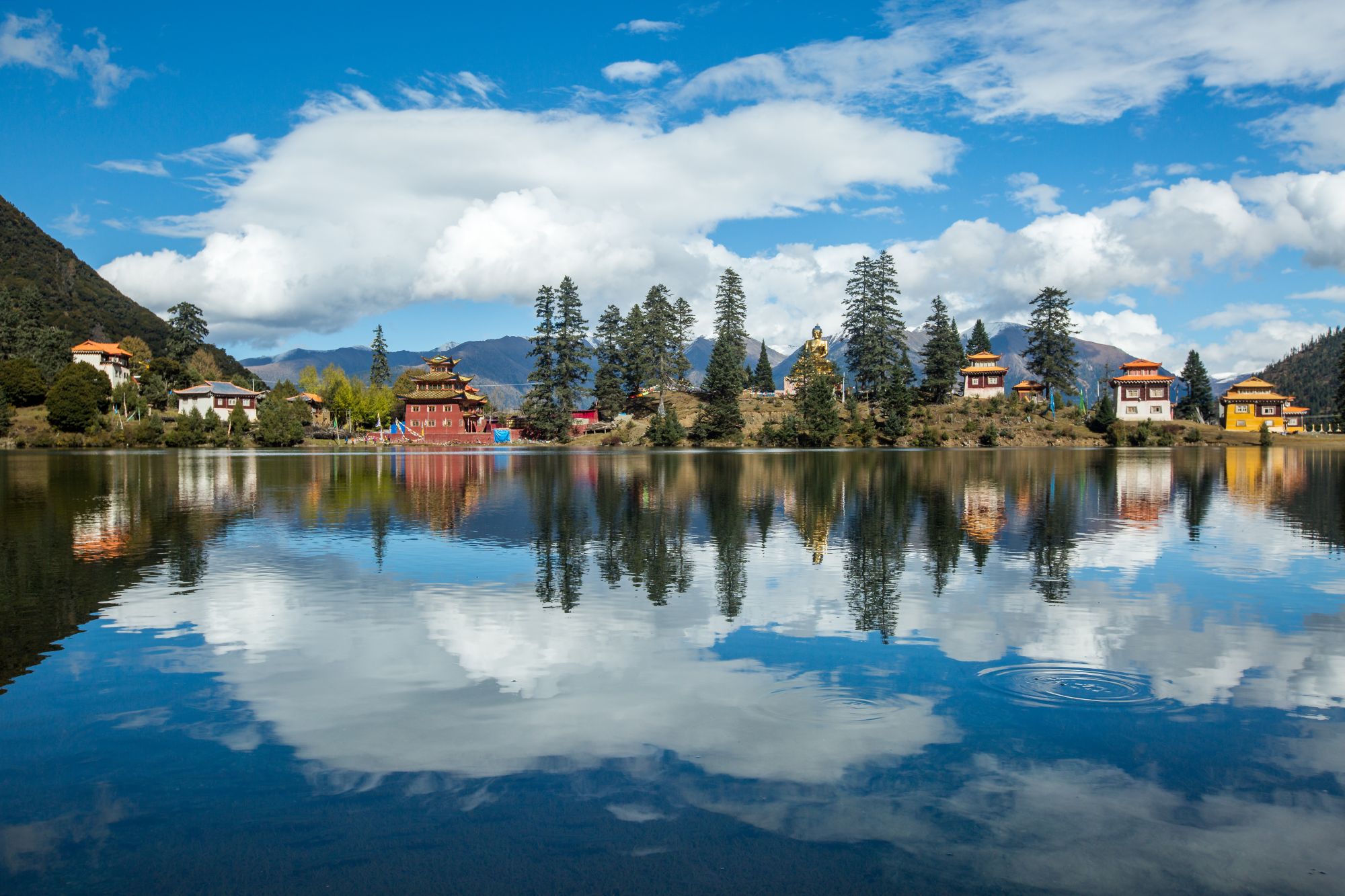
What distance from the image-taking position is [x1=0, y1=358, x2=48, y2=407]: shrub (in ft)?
353

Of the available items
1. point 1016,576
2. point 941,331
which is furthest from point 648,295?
point 1016,576

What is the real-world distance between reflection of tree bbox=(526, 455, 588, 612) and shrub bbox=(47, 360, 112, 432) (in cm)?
8564

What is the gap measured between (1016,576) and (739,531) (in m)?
8.90

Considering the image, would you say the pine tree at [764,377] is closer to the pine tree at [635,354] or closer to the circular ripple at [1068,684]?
the pine tree at [635,354]

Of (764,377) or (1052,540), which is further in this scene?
(764,377)

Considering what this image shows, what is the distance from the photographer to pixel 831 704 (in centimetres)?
993

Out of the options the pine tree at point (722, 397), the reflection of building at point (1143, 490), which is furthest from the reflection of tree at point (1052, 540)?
the pine tree at point (722, 397)

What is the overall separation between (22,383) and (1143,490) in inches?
4941

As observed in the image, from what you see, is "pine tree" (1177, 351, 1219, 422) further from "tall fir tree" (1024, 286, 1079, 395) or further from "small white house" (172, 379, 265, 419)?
"small white house" (172, 379, 265, 419)

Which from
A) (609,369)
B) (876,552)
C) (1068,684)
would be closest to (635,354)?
(609,369)

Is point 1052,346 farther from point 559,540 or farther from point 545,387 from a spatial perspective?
point 559,540

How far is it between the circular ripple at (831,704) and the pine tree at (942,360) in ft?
356

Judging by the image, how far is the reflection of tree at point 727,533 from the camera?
16219mm

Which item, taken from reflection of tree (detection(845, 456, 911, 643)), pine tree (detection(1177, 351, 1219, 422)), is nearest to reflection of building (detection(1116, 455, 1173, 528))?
reflection of tree (detection(845, 456, 911, 643))
